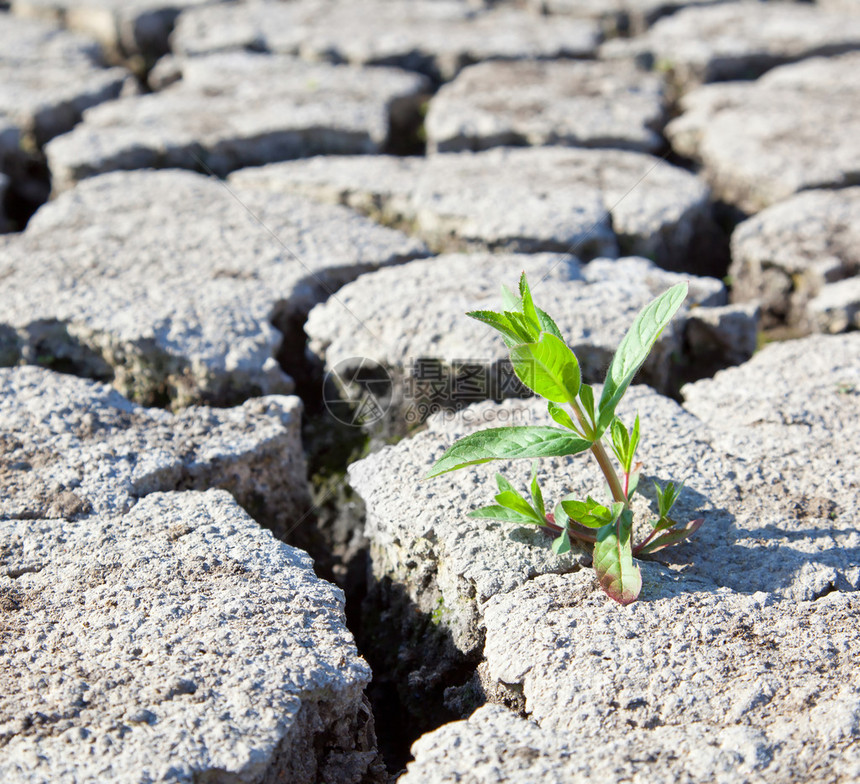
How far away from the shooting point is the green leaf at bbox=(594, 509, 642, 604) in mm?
1163

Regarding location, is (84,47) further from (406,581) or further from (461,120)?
(406,581)

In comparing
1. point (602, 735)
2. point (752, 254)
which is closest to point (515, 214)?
point (752, 254)

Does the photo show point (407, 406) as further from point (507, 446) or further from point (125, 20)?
point (125, 20)

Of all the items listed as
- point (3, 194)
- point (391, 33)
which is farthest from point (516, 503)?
point (391, 33)

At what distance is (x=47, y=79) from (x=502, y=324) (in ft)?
8.49

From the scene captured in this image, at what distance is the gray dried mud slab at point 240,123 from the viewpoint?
2.57 metres

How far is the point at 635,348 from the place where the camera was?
1.18 meters

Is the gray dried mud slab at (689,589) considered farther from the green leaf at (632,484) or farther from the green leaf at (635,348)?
the green leaf at (635,348)

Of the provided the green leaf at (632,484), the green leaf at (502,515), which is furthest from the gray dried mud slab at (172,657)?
the green leaf at (632,484)

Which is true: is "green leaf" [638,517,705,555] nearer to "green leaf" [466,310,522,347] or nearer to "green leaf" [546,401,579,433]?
"green leaf" [546,401,579,433]

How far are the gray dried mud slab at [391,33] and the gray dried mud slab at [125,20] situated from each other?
0.09m

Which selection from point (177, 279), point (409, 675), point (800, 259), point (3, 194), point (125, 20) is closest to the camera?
point (409, 675)

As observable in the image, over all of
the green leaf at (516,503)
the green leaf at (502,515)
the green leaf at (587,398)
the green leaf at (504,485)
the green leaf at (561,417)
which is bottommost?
the green leaf at (502,515)

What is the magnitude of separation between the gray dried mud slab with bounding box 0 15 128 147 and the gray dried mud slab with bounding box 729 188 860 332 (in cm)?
219
